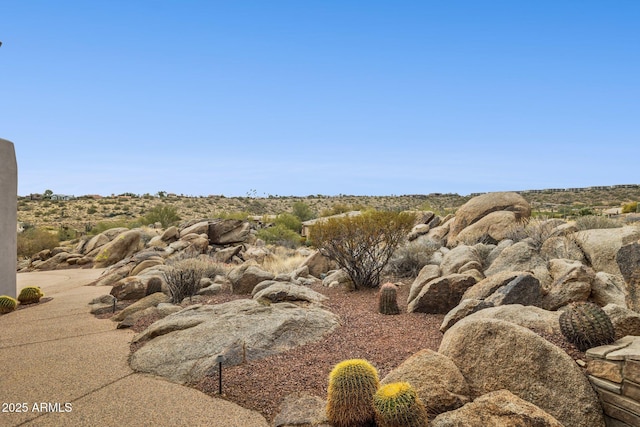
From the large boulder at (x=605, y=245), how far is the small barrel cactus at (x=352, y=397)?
738 cm

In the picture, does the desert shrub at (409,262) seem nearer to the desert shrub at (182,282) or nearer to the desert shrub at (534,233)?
the desert shrub at (534,233)

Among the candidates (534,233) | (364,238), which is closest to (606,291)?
(534,233)

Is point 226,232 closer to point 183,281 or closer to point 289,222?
point 289,222

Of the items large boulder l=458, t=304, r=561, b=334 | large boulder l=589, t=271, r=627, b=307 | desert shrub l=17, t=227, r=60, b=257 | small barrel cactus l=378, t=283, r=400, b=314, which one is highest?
large boulder l=589, t=271, r=627, b=307

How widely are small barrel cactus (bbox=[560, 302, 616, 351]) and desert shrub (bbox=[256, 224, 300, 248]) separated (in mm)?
20057

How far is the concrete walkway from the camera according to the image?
5133 millimetres

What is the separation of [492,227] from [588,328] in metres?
11.7

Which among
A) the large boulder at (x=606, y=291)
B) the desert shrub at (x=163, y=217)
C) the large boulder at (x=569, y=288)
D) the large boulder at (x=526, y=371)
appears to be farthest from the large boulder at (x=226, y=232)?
the large boulder at (x=526, y=371)

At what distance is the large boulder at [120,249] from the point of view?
22219mm

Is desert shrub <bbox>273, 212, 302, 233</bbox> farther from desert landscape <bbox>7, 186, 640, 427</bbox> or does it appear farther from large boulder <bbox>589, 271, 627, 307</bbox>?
large boulder <bbox>589, 271, 627, 307</bbox>

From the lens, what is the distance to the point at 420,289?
1000 centimetres

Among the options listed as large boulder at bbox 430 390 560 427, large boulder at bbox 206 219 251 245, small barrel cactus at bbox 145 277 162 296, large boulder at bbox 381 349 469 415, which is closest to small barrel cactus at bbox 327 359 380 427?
large boulder at bbox 381 349 469 415

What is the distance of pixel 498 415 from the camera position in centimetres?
420

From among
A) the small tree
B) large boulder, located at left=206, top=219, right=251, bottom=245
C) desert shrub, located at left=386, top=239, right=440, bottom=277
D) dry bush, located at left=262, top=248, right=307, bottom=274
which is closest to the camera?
the small tree
